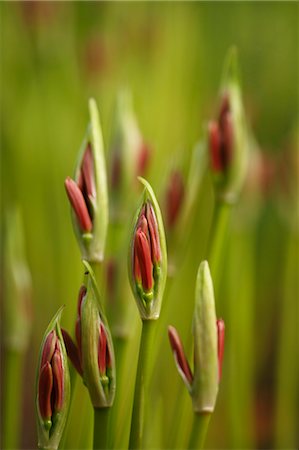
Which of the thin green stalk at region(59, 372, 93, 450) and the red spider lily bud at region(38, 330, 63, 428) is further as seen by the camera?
the thin green stalk at region(59, 372, 93, 450)

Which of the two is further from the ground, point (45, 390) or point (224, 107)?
point (224, 107)

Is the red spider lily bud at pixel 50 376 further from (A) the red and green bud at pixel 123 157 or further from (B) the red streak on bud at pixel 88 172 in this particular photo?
(A) the red and green bud at pixel 123 157

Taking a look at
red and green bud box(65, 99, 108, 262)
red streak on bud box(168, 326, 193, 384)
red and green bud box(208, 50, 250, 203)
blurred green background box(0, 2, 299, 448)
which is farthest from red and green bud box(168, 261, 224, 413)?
blurred green background box(0, 2, 299, 448)

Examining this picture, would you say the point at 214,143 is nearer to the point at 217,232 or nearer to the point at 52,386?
the point at 217,232

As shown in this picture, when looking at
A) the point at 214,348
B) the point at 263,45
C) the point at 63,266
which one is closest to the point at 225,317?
the point at 63,266

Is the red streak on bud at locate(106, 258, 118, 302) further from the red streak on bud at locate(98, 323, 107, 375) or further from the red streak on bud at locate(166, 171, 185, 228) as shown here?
the red streak on bud at locate(98, 323, 107, 375)

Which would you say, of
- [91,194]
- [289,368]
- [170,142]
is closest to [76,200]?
[91,194]
